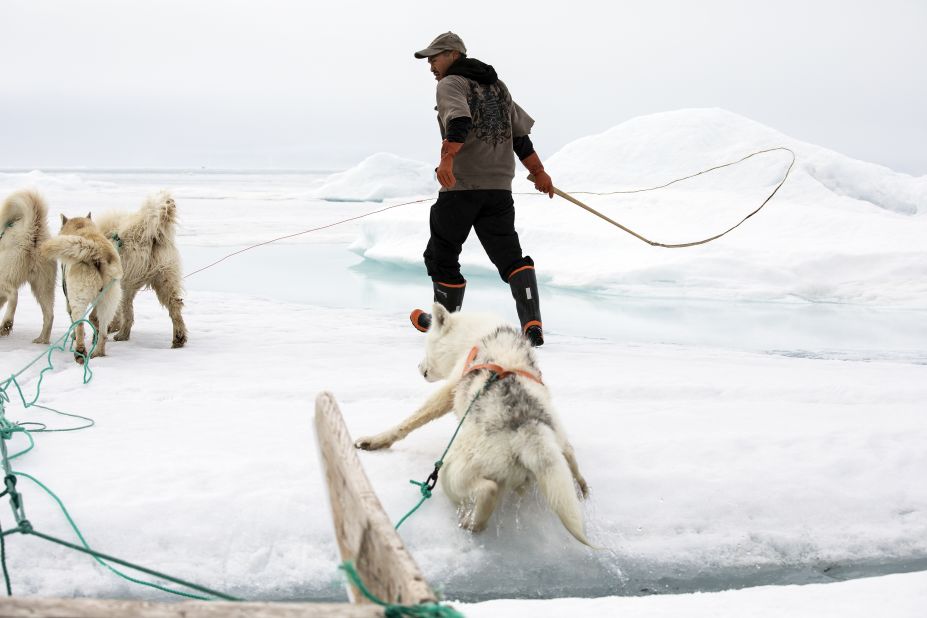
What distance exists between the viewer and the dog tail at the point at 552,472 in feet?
6.75

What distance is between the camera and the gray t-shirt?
4473mm

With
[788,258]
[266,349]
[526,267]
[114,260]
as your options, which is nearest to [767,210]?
[788,258]

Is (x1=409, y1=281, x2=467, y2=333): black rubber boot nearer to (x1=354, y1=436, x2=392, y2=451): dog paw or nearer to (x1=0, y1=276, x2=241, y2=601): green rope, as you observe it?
(x1=0, y1=276, x2=241, y2=601): green rope

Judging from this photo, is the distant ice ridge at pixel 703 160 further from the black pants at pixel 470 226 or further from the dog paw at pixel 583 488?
the dog paw at pixel 583 488

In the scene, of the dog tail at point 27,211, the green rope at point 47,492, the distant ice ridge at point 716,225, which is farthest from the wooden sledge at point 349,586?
the distant ice ridge at point 716,225

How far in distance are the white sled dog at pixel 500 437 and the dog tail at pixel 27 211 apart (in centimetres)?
309

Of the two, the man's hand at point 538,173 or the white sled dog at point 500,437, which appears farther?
the man's hand at point 538,173

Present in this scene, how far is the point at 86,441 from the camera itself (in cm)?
293

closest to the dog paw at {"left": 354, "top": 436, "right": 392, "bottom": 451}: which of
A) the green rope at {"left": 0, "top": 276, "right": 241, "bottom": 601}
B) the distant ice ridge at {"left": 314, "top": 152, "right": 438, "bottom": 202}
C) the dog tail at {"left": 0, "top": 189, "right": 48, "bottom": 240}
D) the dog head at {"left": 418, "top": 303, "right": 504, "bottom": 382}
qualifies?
the dog head at {"left": 418, "top": 303, "right": 504, "bottom": 382}

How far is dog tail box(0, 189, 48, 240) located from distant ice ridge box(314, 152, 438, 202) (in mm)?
18495

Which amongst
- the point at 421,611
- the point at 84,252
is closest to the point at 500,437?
the point at 421,611

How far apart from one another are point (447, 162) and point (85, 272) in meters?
2.18

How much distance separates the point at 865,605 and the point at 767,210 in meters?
8.94

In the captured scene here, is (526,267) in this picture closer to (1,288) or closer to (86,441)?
(86,441)
